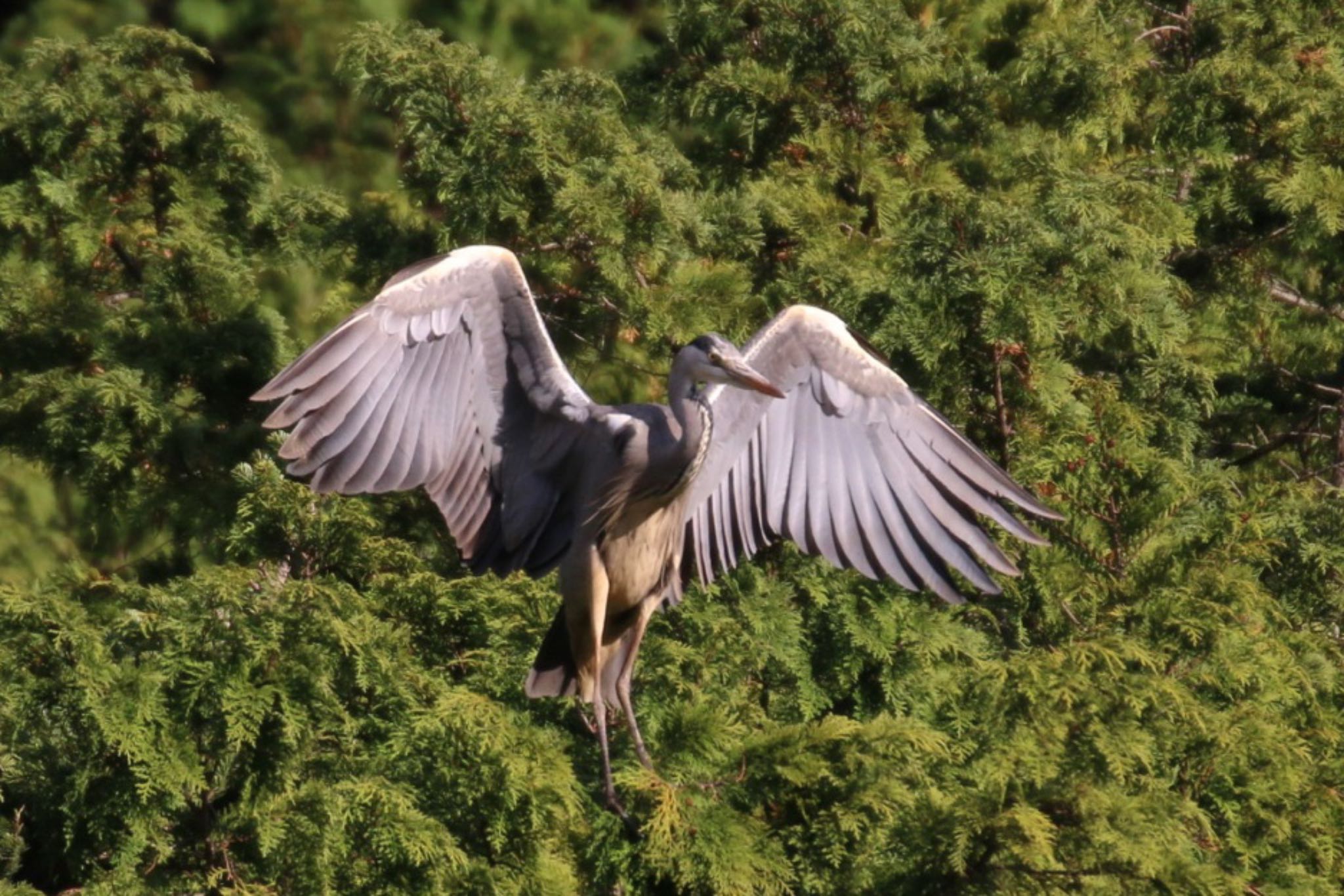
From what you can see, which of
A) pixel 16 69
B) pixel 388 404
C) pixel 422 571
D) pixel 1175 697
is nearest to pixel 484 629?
pixel 422 571

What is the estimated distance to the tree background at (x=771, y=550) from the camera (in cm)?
459

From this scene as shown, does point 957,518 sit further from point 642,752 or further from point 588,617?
point 642,752

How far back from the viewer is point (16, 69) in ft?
23.6

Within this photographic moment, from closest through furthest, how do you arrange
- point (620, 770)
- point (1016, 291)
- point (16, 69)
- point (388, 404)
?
1. point (620, 770)
2. point (388, 404)
3. point (1016, 291)
4. point (16, 69)

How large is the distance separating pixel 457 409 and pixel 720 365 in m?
0.75

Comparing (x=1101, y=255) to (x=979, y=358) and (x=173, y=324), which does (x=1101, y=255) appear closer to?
(x=979, y=358)

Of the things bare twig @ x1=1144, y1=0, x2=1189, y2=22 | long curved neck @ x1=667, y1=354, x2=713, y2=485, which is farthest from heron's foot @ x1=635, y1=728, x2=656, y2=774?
bare twig @ x1=1144, y1=0, x2=1189, y2=22

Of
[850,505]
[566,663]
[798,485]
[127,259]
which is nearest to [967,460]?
[850,505]

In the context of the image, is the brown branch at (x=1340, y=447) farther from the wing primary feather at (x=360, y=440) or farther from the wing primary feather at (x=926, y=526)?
the wing primary feather at (x=360, y=440)

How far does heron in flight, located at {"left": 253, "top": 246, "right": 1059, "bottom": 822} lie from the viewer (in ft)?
17.5

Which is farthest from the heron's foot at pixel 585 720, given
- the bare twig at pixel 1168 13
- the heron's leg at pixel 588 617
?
the bare twig at pixel 1168 13

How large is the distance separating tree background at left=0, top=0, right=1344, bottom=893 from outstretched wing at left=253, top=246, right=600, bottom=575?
0.25 m

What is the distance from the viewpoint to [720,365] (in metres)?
5.20

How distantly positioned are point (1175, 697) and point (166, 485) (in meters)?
3.19
